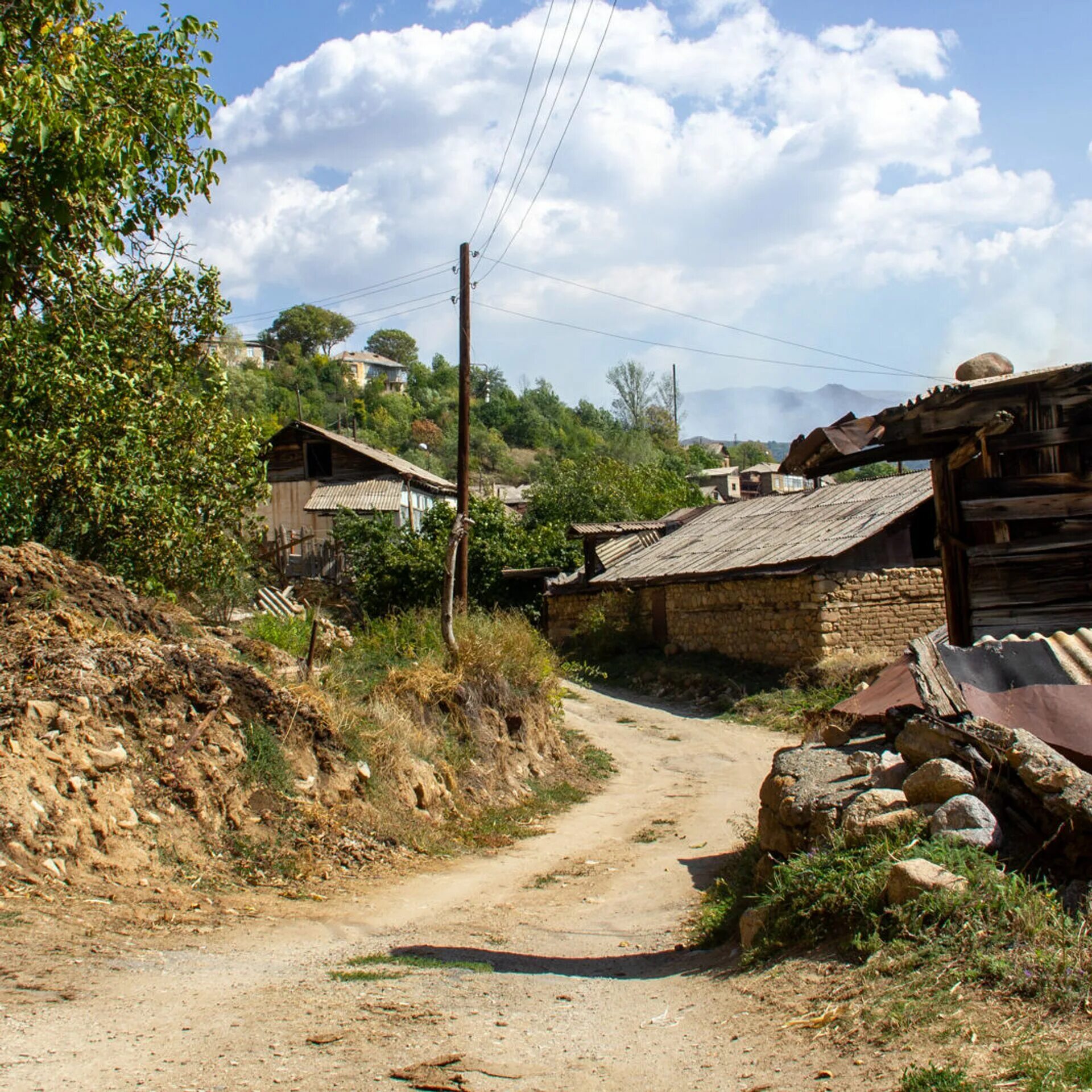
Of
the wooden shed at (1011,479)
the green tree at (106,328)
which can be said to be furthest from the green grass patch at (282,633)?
the wooden shed at (1011,479)

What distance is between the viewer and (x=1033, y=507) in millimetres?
8328

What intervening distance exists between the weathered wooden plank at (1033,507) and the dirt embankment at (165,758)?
647 cm

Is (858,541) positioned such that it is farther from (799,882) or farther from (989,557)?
(799,882)

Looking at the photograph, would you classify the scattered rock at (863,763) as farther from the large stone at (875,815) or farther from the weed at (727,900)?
the weed at (727,900)

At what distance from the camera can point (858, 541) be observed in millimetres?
22328

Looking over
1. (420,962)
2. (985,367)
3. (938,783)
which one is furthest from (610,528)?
(938,783)

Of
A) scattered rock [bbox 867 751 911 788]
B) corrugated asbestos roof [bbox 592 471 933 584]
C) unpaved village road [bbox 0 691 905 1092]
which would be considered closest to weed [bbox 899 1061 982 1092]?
unpaved village road [bbox 0 691 905 1092]

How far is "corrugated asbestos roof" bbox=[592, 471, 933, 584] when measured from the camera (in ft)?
76.4

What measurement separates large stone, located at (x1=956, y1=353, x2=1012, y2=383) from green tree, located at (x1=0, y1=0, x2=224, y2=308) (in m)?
7.25

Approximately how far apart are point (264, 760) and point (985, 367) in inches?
297

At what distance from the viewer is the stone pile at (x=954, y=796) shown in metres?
5.19

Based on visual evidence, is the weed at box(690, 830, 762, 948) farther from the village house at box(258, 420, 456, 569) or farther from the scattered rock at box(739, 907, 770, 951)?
the village house at box(258, 420, 456, 569)

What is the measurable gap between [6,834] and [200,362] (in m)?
7.54

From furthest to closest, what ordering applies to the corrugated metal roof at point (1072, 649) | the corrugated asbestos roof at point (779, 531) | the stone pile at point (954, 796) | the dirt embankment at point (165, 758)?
the corrugated asbestos roof at point (779, 531) < the dirt embankment at point (165, 758) < the corrugated metal roof at point (1072, 649) < the stone pile at point (954, 796)
